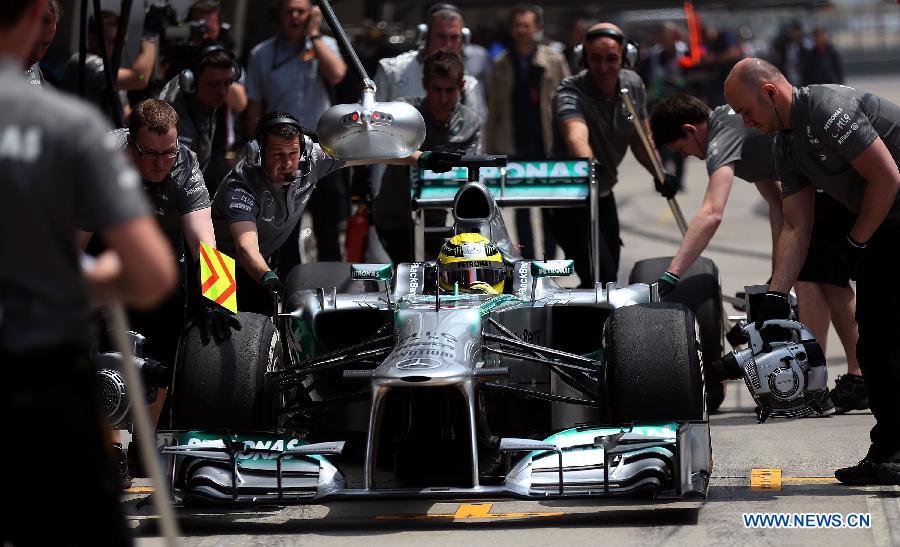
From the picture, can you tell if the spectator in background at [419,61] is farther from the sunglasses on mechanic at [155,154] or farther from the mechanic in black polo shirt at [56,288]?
the mechanic in black polo shirt at [56,288]

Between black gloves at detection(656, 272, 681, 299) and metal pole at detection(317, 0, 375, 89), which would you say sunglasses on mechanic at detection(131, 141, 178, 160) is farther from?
black gloves at detection(656, 272, 681, 299)

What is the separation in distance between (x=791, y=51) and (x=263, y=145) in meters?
19.7

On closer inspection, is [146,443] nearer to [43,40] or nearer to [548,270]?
[548,270]

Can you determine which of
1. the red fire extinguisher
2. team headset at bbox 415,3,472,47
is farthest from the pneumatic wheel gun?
team headset at bbox 415,3,472,47

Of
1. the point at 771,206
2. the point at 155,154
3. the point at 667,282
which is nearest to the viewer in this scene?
the point at 155,154

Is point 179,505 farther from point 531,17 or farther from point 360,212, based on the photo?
point 531,17

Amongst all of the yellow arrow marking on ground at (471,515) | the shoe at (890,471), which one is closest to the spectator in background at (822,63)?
the shoe at (890,471)

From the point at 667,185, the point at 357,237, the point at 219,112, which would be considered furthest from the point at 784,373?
the point at 357,237

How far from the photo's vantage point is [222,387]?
6.38m

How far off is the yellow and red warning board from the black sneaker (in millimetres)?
3155

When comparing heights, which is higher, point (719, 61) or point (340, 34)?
point (719, 61)

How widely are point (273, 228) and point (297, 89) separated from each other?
2.85 metres

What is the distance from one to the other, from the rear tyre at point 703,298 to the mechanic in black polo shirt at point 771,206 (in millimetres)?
232

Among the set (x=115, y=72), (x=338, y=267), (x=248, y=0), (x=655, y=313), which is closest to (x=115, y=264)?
(x=655, y=313)
